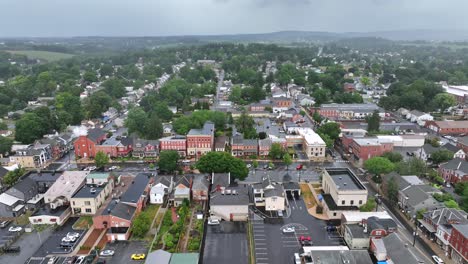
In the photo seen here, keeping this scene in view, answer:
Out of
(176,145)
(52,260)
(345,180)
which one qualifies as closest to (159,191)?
(52,260)

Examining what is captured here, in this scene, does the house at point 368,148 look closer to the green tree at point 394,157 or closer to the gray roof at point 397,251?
the green tree at point 394,157

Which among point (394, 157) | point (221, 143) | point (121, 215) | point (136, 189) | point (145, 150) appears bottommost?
point (121, 215)

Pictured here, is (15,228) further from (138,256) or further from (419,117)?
(419,117)

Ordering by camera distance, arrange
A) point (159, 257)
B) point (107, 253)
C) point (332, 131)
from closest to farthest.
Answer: point (159, 257) → point (107, 253) → point (332, 131)

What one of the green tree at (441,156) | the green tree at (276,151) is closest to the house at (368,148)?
the green tree at (441,156)

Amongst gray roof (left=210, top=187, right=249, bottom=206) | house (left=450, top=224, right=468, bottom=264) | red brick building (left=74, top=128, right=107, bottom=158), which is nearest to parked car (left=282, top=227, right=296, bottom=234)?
gray roof (left=210, top=187, right=249, bottom=206)

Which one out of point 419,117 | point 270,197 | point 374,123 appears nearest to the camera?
point 270,197
